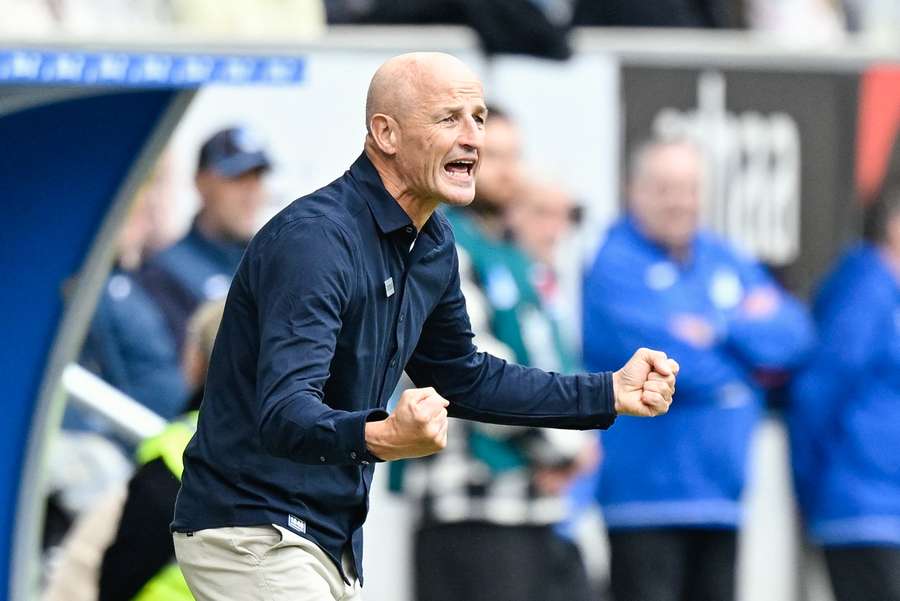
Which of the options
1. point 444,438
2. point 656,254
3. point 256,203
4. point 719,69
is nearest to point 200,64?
point 444,438

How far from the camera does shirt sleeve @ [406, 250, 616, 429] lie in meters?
4.30

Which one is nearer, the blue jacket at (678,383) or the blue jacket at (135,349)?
the blue jacket at (135,349)

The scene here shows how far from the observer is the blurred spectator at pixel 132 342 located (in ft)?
22.1

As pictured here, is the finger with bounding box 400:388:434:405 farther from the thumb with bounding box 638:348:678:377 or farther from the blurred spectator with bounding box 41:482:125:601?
the blurred spectator with bounding box 41:482:125:601

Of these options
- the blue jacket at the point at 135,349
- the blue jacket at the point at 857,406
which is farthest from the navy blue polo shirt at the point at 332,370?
the blue jacket at the point at 857,406

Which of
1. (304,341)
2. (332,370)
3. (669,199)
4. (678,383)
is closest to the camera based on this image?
(304,341)

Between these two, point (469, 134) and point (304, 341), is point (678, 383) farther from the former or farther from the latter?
point (304, 341)

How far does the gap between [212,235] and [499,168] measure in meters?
1.03

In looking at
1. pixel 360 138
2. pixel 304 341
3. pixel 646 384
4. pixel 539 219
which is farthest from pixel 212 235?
pixel 304 341

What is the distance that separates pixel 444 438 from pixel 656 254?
13.2 feet

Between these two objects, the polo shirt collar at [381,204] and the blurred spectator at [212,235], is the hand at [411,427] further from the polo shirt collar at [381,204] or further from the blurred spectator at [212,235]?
the blurred spectator at [212,235]

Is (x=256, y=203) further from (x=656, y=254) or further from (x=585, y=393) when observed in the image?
(x=585, y=393)

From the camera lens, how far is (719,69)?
8227 millimetres

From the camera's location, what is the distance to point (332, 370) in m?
3.97
